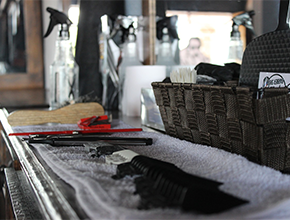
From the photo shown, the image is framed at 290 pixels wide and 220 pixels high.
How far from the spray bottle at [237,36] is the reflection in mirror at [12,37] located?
1580 mm

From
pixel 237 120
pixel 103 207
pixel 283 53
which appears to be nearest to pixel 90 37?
pixel 283 53

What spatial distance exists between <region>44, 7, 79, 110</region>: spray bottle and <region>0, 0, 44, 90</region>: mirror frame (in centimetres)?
98

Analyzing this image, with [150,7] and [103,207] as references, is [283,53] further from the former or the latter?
[150,7]

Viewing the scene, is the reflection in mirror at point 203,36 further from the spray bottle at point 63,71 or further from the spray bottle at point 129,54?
the spray bottle at point 63,71

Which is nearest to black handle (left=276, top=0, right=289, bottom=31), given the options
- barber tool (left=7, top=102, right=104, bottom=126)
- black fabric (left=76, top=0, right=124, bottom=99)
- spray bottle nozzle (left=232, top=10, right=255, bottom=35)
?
spray bottle nozzle (left=232, top=10, right=255, bottom=35)

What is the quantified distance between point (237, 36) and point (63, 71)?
640mm

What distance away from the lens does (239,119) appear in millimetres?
445

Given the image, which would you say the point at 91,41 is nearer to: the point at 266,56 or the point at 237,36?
the point at 237,36

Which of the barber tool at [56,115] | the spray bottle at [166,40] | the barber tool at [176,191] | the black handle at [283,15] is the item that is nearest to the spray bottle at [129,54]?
Result: the spray bottle at [166,40]

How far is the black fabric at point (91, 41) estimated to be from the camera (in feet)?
4.33

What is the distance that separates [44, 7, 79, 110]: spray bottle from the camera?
125cm

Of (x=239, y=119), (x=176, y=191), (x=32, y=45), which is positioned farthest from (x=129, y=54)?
(x=32, y=45)

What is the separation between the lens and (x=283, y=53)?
594 millimetres

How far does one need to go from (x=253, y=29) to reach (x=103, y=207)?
709 millimetres
